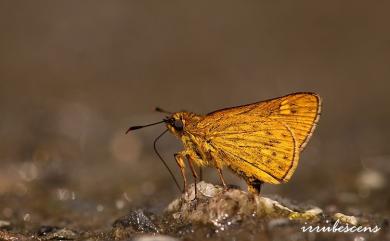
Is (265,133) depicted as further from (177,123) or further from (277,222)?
(277,222)

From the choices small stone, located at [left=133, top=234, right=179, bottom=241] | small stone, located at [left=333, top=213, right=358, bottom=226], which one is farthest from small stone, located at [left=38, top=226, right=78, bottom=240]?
small stone, located at [left=333, top=213, right=358, bottom=226]

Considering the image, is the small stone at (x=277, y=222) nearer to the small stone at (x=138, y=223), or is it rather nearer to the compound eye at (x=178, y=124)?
the small stone at (x=138, y=223)

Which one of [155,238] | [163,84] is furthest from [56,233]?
[163,84]

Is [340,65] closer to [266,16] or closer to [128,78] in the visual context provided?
[266,16]

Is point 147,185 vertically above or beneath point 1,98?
beneath

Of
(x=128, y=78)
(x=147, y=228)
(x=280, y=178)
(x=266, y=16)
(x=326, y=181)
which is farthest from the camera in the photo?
(x=266, y=16)

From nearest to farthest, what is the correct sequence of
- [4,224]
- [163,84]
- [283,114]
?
[283,114]
[4,224]
[163,84]

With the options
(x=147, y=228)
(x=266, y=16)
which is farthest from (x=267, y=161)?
(x=266, y=16)
